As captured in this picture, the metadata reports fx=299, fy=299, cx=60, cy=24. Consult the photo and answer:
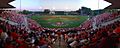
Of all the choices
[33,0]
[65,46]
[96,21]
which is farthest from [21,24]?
[96,21]

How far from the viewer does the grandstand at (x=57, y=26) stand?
4.59 m

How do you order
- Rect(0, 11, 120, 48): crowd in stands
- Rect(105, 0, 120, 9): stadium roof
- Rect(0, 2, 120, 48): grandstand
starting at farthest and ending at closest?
Rect(0, 2, 120, 48): grandstand → Rect(0, 11, 120, 48): crowd in stands → Rect(105, 0, 120, 9): stadium roof

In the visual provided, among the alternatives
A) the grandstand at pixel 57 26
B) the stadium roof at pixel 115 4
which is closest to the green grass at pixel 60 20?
the grandstand at pixel 57 26

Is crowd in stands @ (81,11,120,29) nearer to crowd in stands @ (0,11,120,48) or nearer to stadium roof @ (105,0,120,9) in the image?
crowd in stands @ (0,11,120,48)

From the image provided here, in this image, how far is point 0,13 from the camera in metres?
4.73

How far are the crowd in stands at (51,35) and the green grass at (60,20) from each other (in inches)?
2.6

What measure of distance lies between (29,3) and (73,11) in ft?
2.28

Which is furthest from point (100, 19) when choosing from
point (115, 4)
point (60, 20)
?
point (60, 20)

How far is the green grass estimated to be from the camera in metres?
4.68

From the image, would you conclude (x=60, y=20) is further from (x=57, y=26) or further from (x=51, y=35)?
(x=51, y=35)

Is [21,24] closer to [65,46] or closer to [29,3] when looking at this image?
[29,3]

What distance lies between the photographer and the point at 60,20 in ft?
15.4

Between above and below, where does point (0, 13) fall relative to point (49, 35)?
above

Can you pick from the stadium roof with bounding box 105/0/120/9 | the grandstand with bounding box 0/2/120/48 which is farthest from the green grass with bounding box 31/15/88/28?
the stadium roof with bounding box 105/0/120/9
